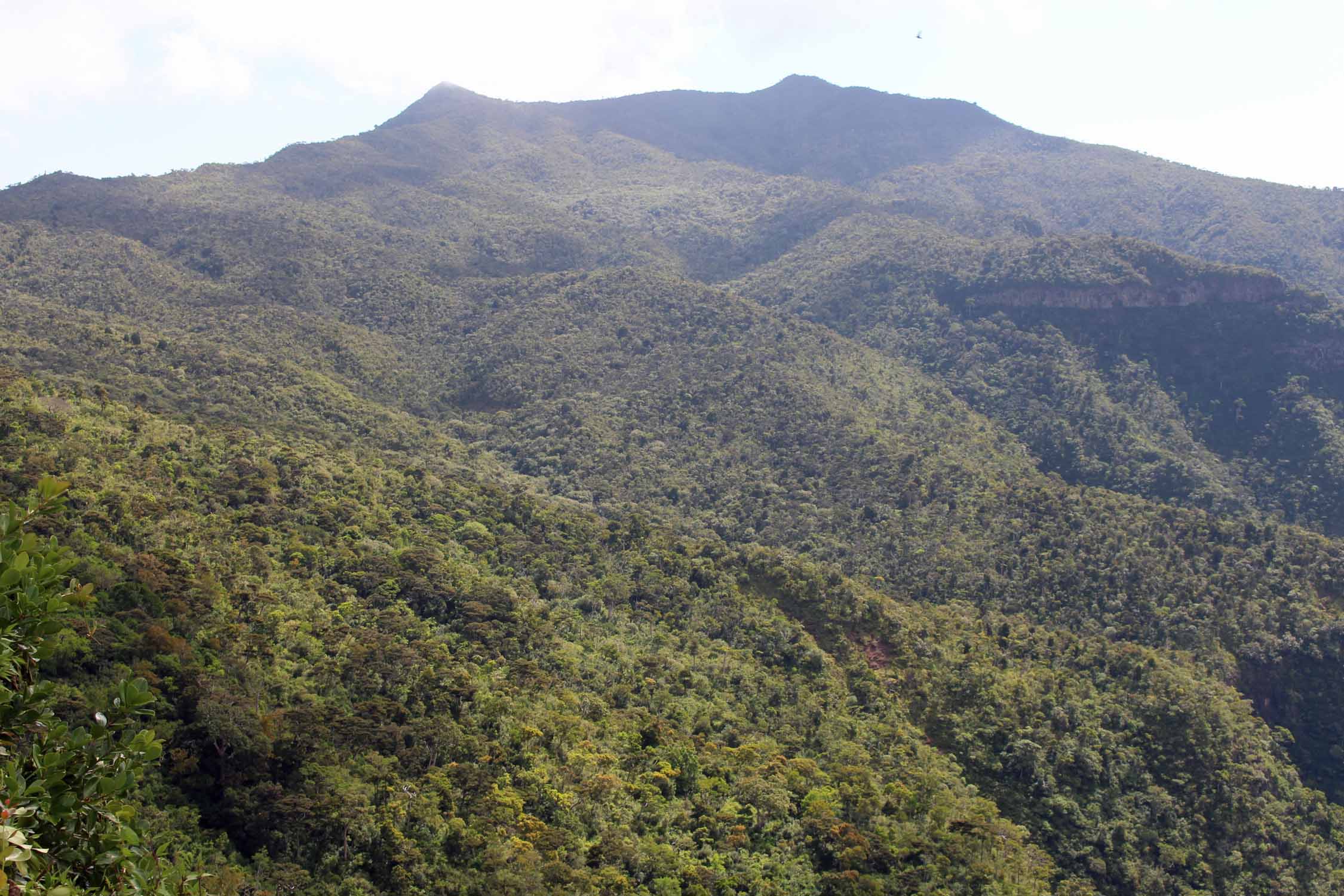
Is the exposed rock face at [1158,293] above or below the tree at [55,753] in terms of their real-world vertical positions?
above

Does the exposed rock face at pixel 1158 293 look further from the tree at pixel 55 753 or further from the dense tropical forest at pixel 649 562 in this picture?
the tree at pixel 55 753

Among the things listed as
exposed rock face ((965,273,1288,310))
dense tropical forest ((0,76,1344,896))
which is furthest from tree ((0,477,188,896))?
exposed rock face ((965,273,1288,310))

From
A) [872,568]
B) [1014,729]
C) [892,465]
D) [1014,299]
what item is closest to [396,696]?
[1014,729]

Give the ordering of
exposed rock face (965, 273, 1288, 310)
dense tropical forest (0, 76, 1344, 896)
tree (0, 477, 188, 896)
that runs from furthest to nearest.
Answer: exposed rock face (965, 273, 1288, 310)
dense tropical forest (0, 76, 1344, 896)
tree (0, 477, 188, 896)

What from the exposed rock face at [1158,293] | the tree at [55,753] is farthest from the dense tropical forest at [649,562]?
the exposed rock face at [1158,293]

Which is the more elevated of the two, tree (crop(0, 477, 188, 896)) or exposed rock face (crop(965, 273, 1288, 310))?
exposed rock face (crop(965, 273, 1288, 310))

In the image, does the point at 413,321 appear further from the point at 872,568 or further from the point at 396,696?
the point at 396,696

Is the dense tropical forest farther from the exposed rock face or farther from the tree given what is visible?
the exposed rock face
